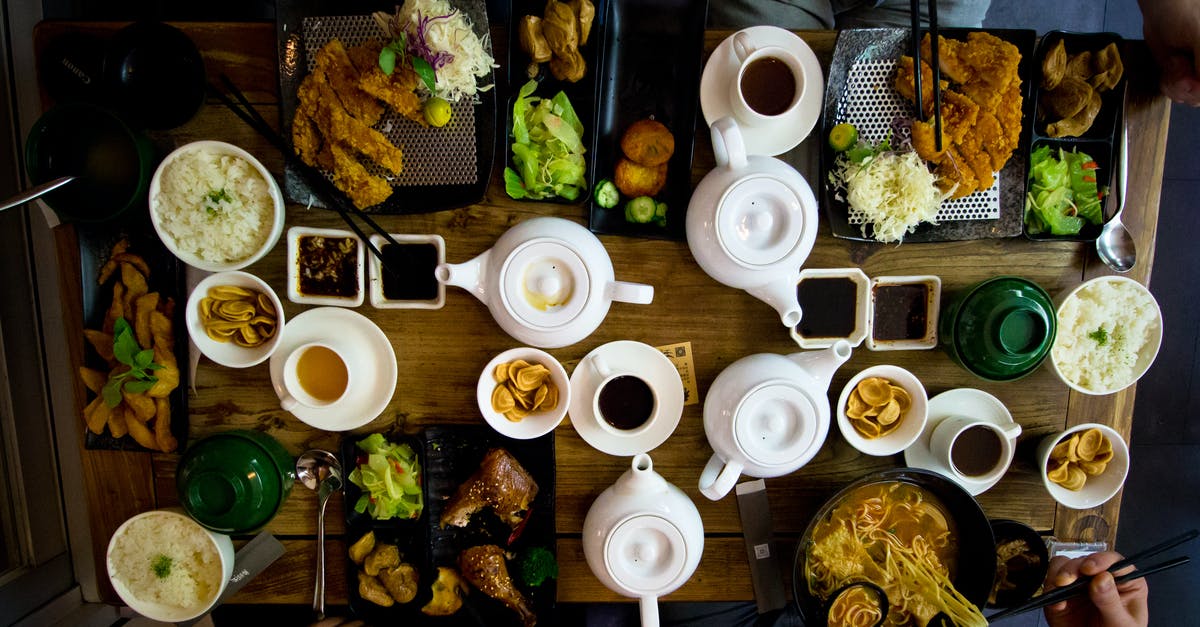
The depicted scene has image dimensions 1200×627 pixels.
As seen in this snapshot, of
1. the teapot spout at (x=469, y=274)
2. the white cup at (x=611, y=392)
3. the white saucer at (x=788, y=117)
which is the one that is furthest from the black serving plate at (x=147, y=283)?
the white saucer at (x=788, y=117)

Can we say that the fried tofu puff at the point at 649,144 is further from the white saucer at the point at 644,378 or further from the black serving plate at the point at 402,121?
the white saucer at the point at 644,378

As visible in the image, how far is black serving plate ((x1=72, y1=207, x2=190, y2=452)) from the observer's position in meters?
1.99

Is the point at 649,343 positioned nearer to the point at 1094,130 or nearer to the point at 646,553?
the point at 646,553

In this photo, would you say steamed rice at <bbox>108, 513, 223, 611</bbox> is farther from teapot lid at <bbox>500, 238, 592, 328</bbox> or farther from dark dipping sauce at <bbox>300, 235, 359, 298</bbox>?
teapot lid at <bbox>500, 238, 592, 328</bbox>

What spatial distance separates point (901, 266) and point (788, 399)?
0.62m

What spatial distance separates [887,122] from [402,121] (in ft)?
4.88

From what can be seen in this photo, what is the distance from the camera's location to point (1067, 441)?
80.7 inches

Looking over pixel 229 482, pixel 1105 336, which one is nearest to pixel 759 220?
pixel 1105 336

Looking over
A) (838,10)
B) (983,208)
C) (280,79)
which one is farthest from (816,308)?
(280,79)

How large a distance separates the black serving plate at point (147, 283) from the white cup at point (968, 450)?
2.39 metres

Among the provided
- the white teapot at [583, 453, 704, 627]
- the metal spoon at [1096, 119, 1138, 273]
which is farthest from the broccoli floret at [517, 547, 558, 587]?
the metal spoon at [1096, 119, 1138, 273]

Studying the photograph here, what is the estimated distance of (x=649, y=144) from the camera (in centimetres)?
191

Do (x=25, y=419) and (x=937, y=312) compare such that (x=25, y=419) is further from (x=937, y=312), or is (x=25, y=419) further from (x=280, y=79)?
(x=937, y=312)

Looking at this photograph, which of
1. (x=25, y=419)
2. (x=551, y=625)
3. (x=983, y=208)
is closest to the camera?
(x=983, y=208)
